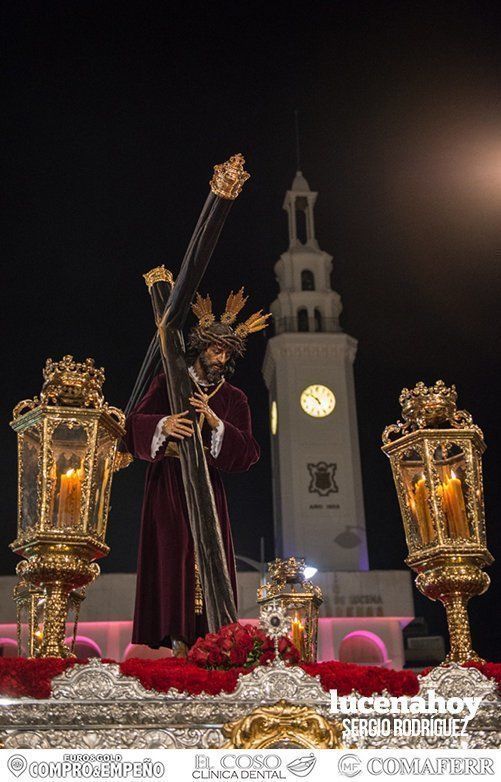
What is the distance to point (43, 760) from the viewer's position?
3.51 meters

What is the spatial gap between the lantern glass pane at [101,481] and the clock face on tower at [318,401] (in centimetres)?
2686

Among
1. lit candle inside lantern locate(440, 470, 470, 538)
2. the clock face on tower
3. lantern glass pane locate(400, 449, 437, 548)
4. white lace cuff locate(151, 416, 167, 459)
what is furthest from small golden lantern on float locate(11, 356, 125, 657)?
the clock face on tower

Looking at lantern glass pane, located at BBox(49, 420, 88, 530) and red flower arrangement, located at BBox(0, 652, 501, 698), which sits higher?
lantern glass pane, located at BBox(49, 420, 88, 530)

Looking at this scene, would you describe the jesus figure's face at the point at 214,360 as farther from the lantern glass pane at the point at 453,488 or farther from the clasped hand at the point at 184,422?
the lantern glass pane at the point at 453,488

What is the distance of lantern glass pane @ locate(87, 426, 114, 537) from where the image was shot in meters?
5.36

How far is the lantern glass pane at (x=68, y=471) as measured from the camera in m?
5.21

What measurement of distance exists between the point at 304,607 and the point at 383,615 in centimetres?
1887

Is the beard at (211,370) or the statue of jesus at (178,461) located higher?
the beard at (211,370)

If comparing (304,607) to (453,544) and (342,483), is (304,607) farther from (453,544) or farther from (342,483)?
(342,483)

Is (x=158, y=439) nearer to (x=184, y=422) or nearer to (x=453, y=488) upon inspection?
(x=184, y=422)

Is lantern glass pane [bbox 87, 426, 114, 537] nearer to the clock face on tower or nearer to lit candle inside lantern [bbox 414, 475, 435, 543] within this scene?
lit candle inside lantern [bbox 414, 475, 435, 543]

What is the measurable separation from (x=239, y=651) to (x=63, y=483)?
5.31ft

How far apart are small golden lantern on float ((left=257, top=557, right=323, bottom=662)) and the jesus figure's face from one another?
2446 mm

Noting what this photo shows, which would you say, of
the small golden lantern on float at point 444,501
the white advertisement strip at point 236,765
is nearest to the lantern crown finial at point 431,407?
the small golden lantern on float at point 444,501
